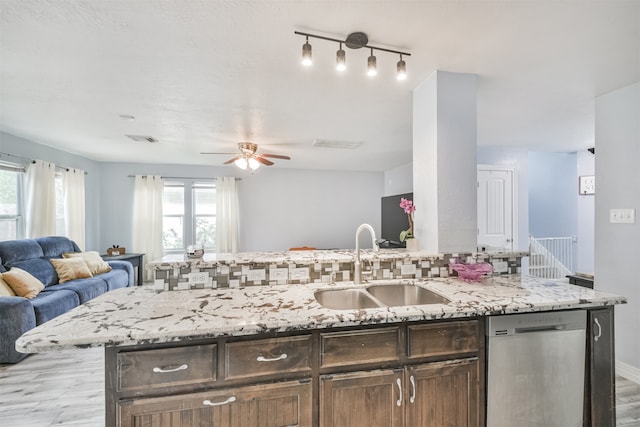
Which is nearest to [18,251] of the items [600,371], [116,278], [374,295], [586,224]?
[116,278]

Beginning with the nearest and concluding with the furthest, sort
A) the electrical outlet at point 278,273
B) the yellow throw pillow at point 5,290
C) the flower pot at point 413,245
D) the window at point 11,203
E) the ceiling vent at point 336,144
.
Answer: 1. the electrical outlet at point 278,273
2. the flower pot at point 413,245
3. the yellow throw pillow at point 5,290
4. the window at point 11,203
5. the ceiling vent at point 336,144

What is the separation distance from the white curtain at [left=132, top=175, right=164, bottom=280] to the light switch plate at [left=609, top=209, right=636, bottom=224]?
670cm

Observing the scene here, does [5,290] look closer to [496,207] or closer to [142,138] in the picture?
[142,138]

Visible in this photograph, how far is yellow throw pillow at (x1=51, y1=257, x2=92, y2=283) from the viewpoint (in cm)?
365

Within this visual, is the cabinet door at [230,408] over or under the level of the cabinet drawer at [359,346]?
under

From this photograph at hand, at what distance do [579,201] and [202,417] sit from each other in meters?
6.08

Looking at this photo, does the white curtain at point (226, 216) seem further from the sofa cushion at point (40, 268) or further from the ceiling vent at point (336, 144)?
the sofa cushion at point (40, 268)

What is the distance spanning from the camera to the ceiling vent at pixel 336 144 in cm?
409

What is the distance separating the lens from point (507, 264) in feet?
6.82

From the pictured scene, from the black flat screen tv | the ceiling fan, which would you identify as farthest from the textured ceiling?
the black flat screen tv

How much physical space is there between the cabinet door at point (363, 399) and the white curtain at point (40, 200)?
15.9 ft

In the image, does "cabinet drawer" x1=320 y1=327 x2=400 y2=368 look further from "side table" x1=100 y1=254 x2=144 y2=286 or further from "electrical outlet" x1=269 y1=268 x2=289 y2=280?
"side table" x1=100 y1=254 x2=144 y2=286

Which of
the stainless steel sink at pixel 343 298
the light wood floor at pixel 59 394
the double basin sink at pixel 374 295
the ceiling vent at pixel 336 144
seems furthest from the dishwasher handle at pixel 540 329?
the ceiling vent at pixel 336 144

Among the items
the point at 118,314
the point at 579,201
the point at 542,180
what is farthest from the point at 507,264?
the point at 542,180
